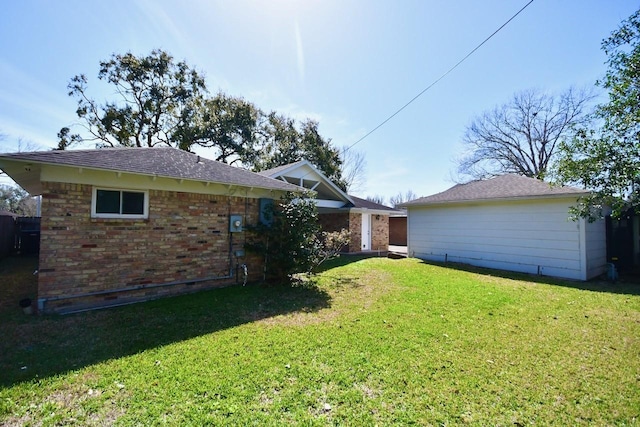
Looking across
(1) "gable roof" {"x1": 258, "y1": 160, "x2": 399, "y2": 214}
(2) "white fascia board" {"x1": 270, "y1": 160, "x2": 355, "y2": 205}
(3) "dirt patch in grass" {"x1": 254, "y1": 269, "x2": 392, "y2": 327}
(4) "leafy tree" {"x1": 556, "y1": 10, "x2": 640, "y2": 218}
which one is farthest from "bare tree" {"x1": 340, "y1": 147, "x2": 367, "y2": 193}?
(4) "leafy tree" {"x1": 556, "y1": 10, "x2": 640, "y2": 218}

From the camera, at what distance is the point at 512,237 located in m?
10.5

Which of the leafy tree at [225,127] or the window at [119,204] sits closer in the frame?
the window at [119,204]

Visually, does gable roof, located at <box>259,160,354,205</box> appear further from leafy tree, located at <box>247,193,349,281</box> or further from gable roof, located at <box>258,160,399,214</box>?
leafy tree, located at <box>247,193,349,281</box>

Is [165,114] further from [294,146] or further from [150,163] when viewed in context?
Result: [150,163]

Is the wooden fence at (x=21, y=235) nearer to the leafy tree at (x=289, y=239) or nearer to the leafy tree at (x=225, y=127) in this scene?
the leafy tree at (x=225, y=127)

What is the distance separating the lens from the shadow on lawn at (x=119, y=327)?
3.56m

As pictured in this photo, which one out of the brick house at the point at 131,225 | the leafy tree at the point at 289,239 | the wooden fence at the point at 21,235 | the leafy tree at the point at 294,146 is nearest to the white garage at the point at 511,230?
the leafy tree at the point at 289,239

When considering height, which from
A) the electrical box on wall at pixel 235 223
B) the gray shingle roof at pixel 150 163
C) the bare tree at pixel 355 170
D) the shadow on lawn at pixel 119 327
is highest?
the bare tree at pixel 355 170

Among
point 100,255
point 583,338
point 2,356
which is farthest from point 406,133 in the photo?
point 2,356

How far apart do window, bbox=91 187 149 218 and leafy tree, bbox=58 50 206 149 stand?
16644 millimetres

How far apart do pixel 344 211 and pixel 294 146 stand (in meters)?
12.2

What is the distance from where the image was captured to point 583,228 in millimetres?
8898

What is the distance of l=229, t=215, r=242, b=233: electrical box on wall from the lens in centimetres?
757

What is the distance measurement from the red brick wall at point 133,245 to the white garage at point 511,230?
9190 mm
